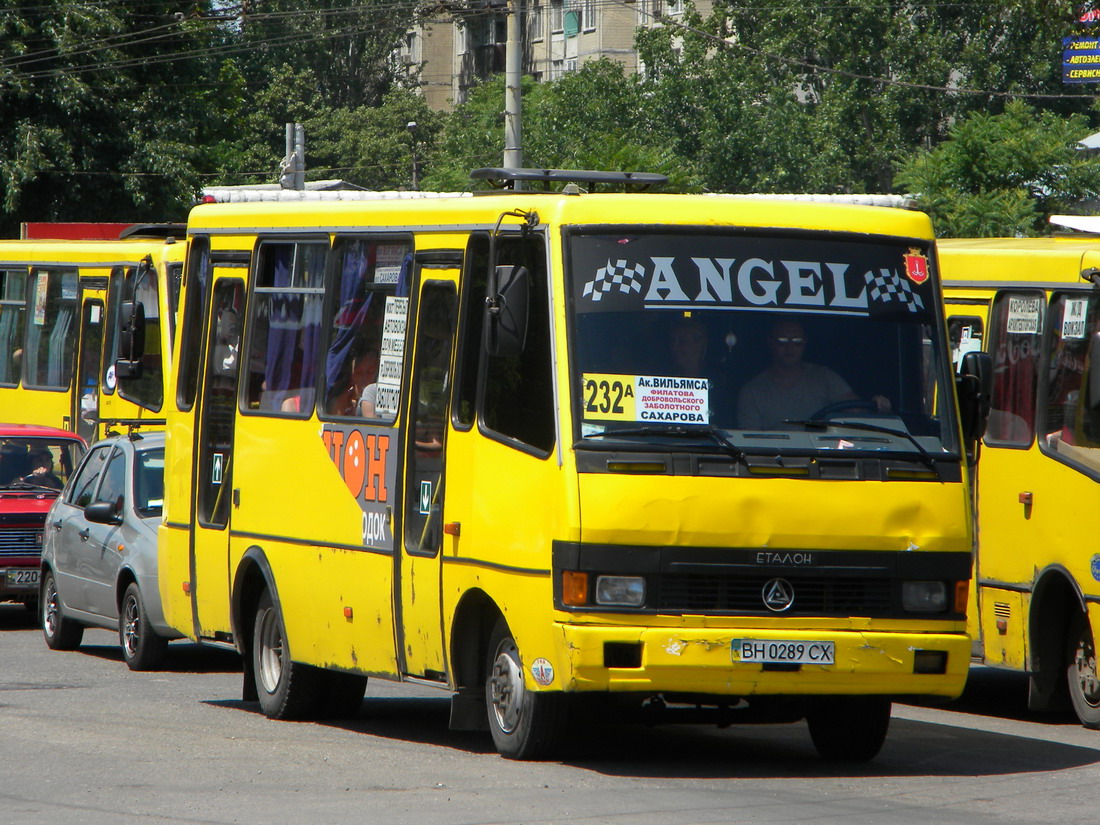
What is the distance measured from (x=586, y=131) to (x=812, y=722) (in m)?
51.9

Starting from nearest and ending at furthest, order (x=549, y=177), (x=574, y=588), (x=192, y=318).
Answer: (x=574, y=588) < (x=549, y=177) < (x=192, y=318)

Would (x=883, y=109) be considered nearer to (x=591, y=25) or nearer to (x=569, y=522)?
(x=591, y=25)

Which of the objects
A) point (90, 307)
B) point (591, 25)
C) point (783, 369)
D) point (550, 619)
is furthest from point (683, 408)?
point (591, 25)

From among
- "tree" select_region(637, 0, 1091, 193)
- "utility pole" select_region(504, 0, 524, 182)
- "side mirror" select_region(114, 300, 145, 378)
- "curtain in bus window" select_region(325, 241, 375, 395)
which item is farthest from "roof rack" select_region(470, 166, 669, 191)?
"tree" select_region(637, 0, 1091, 193)

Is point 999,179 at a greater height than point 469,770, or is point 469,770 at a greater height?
point 999,179

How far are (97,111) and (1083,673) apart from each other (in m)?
29.0

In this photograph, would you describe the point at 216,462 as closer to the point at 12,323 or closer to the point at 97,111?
the point at 12,323

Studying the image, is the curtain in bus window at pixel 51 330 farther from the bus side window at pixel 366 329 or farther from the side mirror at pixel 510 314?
the side mirror at pixel 510 314

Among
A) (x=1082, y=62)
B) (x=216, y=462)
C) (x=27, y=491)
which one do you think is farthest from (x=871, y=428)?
(x=1082, y=62)

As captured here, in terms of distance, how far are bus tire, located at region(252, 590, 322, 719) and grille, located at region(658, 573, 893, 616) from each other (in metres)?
3.22

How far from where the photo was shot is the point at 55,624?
15.8m

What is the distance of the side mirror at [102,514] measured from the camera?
14.6 meters

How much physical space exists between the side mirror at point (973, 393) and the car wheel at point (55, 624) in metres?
8.52

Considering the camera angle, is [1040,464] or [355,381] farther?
[1040,464]
